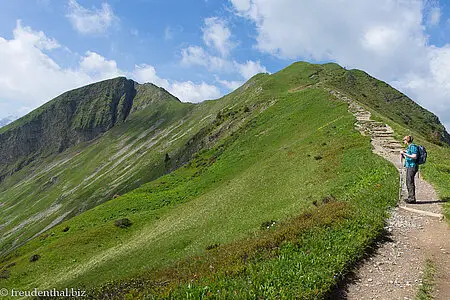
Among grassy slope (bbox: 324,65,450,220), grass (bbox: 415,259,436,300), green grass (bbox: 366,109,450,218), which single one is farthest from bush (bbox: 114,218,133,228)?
grassy slope (bbox: 324,65,450,220)

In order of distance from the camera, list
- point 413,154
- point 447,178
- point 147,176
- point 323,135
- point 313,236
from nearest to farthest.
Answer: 1. point 313,236
2. point 413,154
3. point 447,178
4. point 323,135
5. point 147,176

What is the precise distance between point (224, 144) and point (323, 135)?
99.5 feet

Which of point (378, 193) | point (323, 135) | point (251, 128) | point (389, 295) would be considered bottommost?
point (389, 295)

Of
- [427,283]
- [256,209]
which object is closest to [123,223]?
[256,209]

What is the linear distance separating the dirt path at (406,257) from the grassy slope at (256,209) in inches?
26.1

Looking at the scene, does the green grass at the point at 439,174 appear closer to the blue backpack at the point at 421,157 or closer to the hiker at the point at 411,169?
the hiker at the point at 411,169

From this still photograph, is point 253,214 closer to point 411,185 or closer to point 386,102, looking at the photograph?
point 411,185

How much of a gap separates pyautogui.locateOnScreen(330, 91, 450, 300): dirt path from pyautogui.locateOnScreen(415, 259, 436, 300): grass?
0.12m

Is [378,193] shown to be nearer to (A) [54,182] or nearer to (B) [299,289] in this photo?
(B) [299,289]

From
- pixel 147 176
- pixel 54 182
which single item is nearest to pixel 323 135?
pixel 147 176

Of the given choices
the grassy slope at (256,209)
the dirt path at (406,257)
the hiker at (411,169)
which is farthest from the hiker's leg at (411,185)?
the grassy slope at (256,209)

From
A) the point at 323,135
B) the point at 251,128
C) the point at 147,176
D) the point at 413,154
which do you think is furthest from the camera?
the point at 147,176

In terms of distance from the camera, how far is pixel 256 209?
31.4 metres

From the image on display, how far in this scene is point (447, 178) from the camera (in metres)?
23.4
